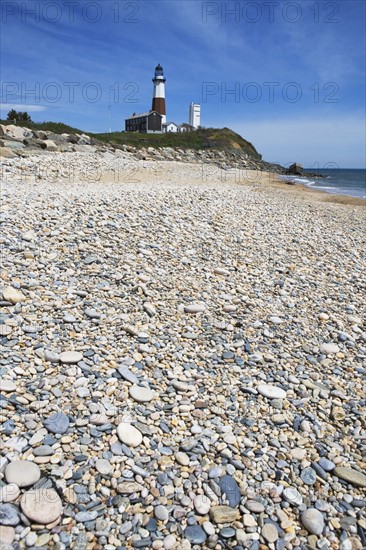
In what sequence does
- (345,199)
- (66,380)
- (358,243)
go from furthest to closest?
(345,199) < (358,243) < (66,380)

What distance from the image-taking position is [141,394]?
342 cm

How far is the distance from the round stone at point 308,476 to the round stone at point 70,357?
223cm

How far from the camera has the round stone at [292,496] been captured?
102 inches

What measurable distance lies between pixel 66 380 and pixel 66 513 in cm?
124

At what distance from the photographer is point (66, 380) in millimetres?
3408

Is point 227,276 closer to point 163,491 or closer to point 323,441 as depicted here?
point 323,441

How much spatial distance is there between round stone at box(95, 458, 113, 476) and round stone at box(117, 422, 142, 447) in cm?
22

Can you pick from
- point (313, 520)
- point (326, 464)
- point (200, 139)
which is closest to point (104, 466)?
point (313, 520)

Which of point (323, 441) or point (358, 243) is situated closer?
point (323, 441)

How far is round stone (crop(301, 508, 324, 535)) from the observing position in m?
2.40

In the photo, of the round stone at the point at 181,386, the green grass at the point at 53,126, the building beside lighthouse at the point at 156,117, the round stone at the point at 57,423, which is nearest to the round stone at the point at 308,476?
the round stone at the point at 181,386

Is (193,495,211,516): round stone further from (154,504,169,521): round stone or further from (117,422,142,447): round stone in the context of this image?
(117,422,142,447): round stone

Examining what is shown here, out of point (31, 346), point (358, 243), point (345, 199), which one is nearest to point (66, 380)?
point (31, 346)

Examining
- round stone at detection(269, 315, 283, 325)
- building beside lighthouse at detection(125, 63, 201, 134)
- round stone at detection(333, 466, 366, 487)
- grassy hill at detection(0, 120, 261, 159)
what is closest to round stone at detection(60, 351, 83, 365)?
round stone at detection(333, 466, 366, 487)
